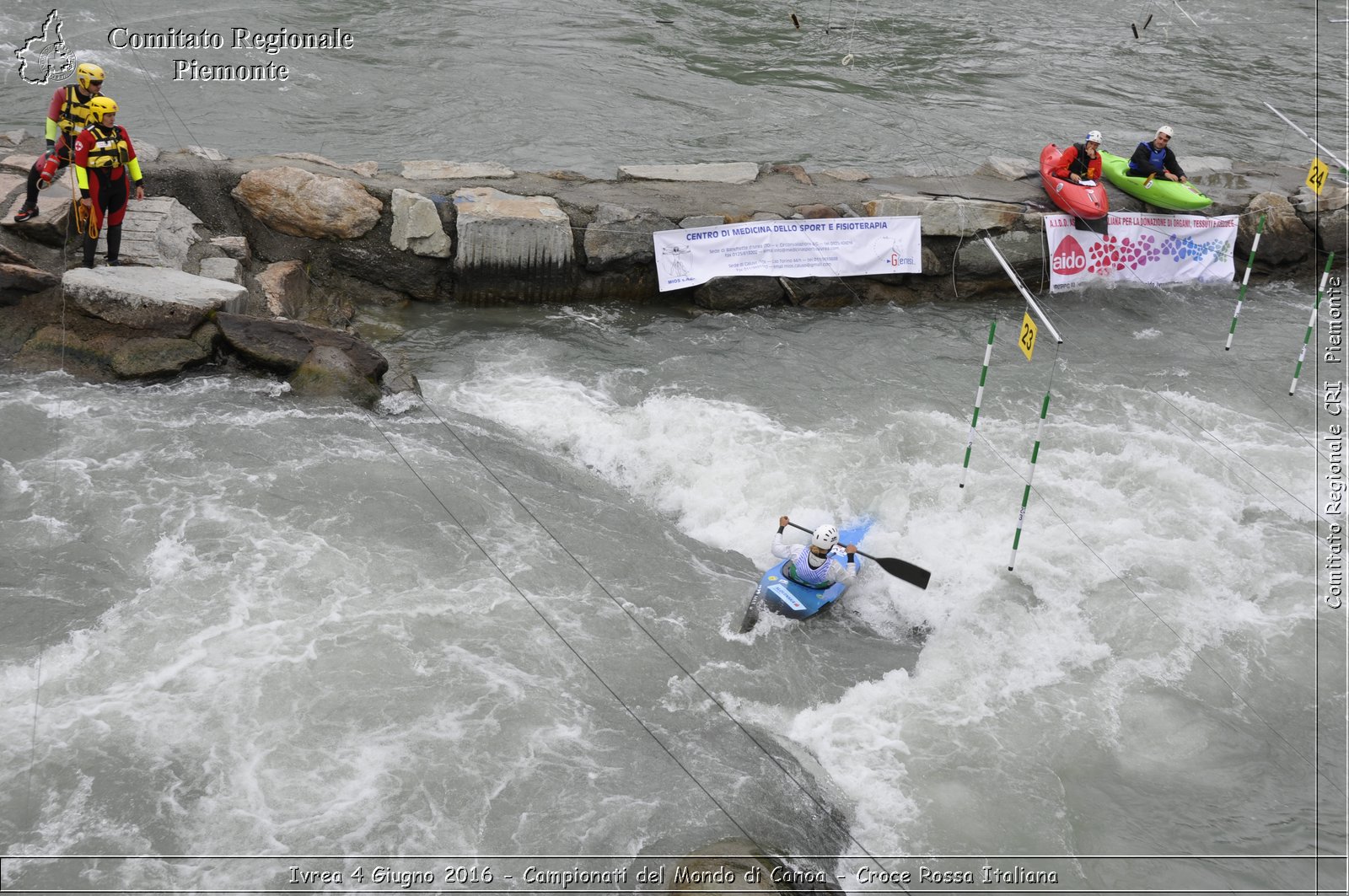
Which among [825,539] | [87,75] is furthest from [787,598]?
[87,75]

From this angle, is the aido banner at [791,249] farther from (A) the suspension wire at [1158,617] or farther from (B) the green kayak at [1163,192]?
(B) the green kayak at [1163,192]

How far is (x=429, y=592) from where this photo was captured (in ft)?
23.3

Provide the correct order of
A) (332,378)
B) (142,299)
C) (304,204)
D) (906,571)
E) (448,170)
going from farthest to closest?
(448,170) < (304,204) < (332,378) < (142,299) < (906,571)

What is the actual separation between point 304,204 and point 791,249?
16.3 feet

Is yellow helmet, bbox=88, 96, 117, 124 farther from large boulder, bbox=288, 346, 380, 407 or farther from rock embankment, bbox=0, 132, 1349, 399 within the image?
large boulder, bbox=288, 346, 380, 407

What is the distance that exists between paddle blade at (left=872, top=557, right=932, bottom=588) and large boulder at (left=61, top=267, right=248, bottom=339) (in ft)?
19.1

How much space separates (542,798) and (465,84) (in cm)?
1220

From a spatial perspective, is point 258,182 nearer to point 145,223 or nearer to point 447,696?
point 145,223

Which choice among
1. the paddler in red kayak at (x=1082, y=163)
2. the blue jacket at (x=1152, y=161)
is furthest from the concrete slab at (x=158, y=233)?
the blue jacket at (x=1152, y=161)

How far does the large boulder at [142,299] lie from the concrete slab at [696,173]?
4922 mm

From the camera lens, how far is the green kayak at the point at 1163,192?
41.0ft

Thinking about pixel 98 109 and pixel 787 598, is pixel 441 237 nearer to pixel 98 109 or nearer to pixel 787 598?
pixel 98 109

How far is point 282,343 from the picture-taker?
891 cm

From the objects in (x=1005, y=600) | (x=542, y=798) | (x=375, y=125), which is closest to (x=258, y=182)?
(x=375, y=125)
